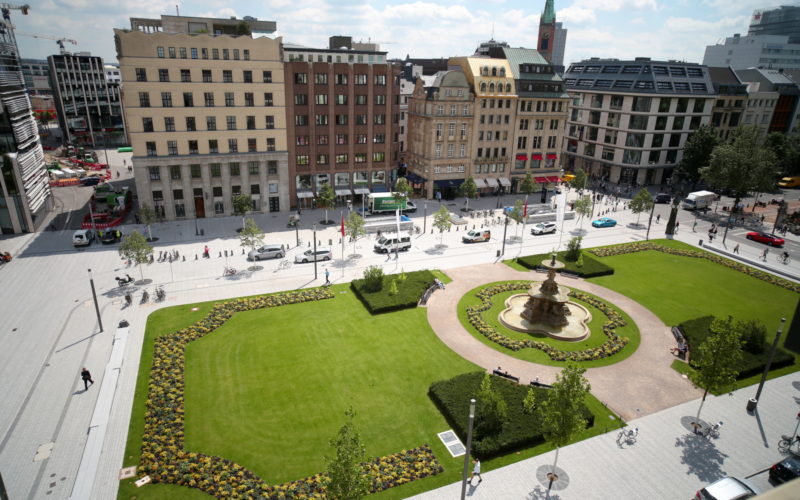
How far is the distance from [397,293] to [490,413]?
2071cm

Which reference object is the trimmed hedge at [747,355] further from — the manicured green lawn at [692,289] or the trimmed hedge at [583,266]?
the trimmed hedge at [583,266]

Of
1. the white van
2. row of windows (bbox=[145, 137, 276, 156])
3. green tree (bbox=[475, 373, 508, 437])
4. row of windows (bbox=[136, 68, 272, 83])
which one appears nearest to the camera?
green tree (bbox=[475, 373, 508, 437])

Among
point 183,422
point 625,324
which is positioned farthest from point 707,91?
point 183,422

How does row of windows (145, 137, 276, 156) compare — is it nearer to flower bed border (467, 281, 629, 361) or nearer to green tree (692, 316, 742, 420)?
flower bed border (467, 281, 629, 361)

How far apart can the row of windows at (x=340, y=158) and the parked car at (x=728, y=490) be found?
6923 cm

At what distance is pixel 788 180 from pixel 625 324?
92288 millimetres

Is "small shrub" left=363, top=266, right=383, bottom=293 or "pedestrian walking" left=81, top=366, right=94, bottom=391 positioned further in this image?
"small shrub" left=363, top=266, right=383, bottom=293

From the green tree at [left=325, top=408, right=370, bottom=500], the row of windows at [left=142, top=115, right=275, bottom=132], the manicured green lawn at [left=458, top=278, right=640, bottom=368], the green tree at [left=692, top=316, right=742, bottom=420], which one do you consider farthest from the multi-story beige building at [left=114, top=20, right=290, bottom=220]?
the green tree at [left=692, top=316, right=742, bottom=420]

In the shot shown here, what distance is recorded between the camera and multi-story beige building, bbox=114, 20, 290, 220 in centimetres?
6656

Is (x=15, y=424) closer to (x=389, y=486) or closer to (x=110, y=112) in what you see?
(x=389, y=486)

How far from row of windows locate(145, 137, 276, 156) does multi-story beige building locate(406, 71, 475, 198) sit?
28.2 meters

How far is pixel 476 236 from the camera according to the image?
6900cm

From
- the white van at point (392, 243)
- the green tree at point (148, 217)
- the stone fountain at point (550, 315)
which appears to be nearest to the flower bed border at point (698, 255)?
the stone fountain at point (550, 315)

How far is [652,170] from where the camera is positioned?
106 metres
